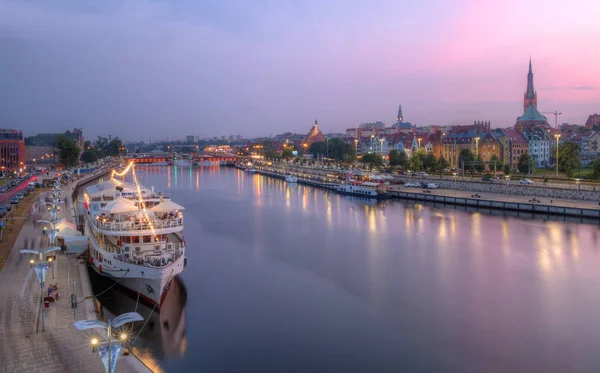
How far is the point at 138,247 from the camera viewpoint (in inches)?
394

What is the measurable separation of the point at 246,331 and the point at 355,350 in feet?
6.28

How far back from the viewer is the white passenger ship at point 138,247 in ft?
29.9

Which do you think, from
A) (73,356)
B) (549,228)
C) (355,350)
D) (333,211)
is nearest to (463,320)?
(355,350)

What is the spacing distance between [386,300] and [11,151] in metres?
40.9

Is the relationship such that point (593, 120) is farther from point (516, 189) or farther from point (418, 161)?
point (516, 189)

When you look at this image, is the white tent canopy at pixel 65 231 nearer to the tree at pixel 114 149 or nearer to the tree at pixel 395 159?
the tree at pixel 395 159

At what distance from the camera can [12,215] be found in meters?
17.2

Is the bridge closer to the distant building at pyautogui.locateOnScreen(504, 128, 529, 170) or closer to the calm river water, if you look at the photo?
the distant building at pyautogui.locateOnScreen(504, 128, 529, 170)

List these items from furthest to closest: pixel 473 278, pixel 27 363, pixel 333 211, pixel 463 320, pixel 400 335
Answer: pixel 333 211 < pixel 473 278 < pixel 463 320 < pixel 400 335 < pixel 27 363

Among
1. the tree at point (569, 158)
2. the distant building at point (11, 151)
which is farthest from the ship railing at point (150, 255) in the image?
the distant building at point (11, 151)

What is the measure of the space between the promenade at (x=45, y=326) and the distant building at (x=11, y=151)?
35517 mm

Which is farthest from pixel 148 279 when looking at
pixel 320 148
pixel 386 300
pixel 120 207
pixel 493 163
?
pixel 320 148

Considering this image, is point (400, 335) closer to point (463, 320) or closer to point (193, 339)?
point (463, 320)

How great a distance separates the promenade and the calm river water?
1142mm
